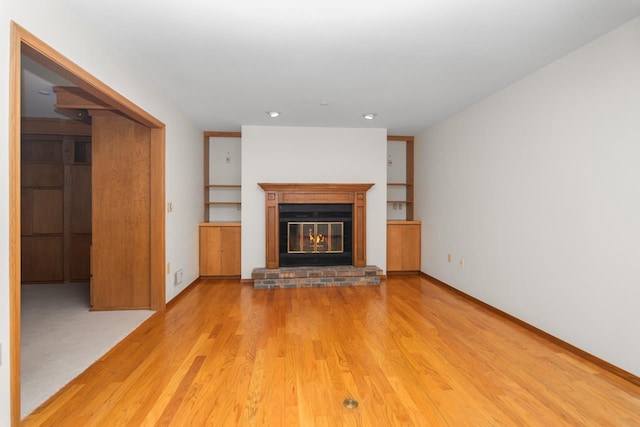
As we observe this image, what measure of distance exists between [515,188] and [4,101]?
381 centimetres

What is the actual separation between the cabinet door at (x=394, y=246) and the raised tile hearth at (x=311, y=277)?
0.63 metres

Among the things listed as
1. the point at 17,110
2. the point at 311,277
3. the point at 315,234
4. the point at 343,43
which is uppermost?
the point at 343,43

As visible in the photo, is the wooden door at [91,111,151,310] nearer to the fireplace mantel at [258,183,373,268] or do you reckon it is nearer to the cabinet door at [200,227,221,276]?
the cabinet door at [200,227,221,276]

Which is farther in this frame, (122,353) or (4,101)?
(122,353)

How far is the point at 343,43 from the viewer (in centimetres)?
242

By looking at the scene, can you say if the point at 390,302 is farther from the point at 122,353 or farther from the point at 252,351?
the point at 122,353

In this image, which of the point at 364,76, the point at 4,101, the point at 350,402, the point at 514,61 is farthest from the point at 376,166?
the point at 4,101

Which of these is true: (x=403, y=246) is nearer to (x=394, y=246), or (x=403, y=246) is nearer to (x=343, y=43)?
(x=394, y=246)

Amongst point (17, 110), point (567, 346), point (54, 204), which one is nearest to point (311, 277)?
point (567, 346)

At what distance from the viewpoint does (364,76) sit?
3049mm

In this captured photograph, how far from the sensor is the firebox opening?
16.4ft

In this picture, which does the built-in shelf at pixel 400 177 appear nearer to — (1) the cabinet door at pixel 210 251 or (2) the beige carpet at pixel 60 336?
(1) the cabinet door at pixel 210 251

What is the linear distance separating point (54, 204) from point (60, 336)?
2803 millimetres

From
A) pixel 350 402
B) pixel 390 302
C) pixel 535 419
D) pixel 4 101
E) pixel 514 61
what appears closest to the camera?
pixel 4 101
